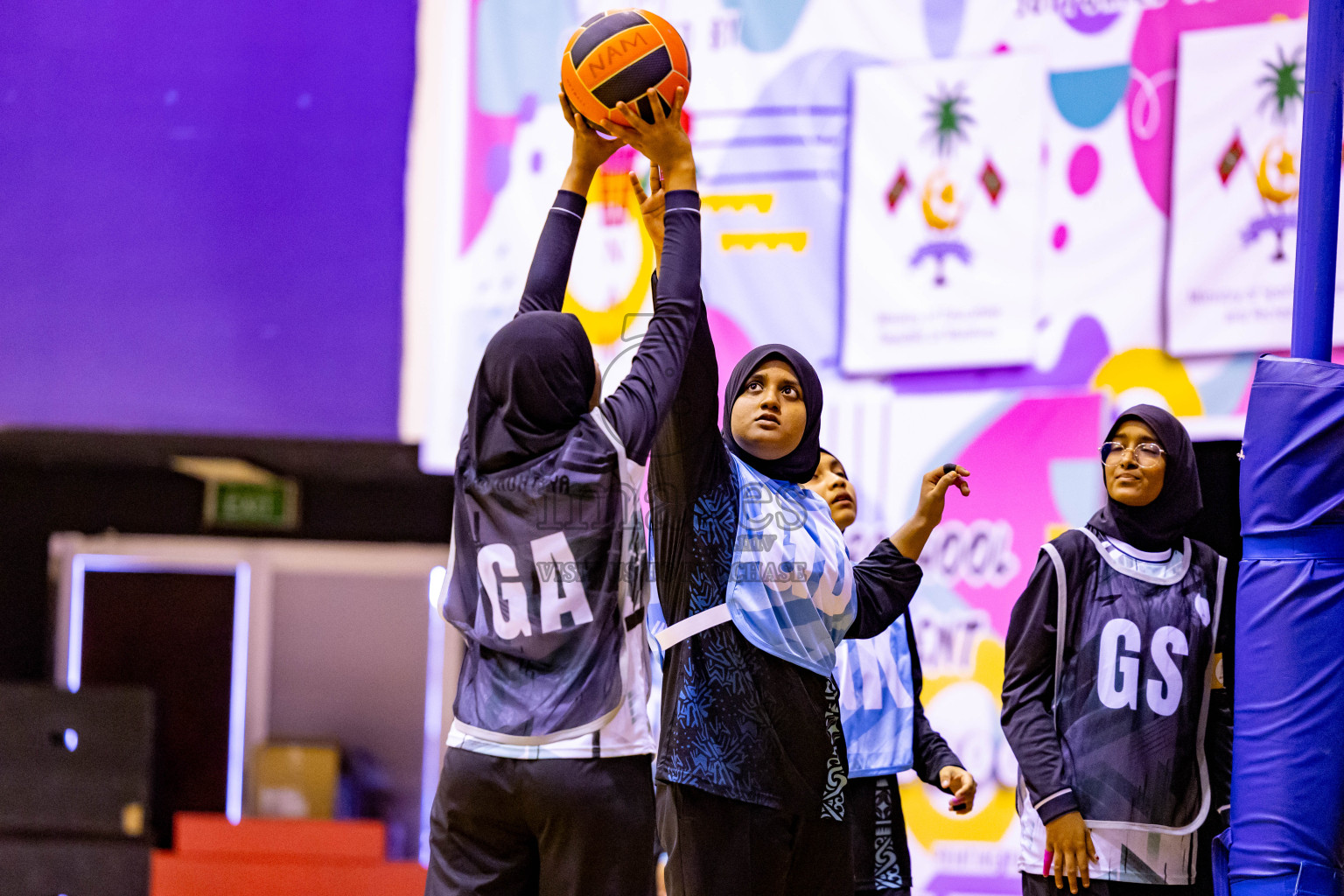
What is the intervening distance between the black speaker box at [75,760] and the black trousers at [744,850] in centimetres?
443

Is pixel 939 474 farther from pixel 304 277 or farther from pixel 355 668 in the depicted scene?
pixel 355 668

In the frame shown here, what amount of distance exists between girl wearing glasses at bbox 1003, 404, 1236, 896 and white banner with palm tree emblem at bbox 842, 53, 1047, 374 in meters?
2.28

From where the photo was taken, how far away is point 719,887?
8.13 ft

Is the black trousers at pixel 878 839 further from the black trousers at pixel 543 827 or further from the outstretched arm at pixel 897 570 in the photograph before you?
the black trousers at pixel 543 827

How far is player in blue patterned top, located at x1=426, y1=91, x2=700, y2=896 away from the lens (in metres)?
2.24

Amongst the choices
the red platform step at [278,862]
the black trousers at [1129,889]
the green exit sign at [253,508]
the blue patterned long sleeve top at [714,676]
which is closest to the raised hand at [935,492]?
the blue patterned long sleeve top at [714,676]

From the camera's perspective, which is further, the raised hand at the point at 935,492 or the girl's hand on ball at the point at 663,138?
the raised hand at the point at 935,492

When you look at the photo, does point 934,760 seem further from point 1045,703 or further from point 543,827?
point 543,827

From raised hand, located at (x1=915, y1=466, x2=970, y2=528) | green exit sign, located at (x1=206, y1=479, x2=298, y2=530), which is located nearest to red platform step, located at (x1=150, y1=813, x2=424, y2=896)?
green exit sign, located at (x1=206, y1=479, x2=298, y2=530)

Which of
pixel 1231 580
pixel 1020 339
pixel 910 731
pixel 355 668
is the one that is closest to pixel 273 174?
pixel 355 668

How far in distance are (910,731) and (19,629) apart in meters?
5.82

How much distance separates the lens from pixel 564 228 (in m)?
2.68

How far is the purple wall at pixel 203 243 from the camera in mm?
6316

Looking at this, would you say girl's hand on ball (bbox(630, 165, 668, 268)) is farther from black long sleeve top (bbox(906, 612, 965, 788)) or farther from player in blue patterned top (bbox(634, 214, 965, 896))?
black long sleeve top (bbox(906, 612, 965, 788))
